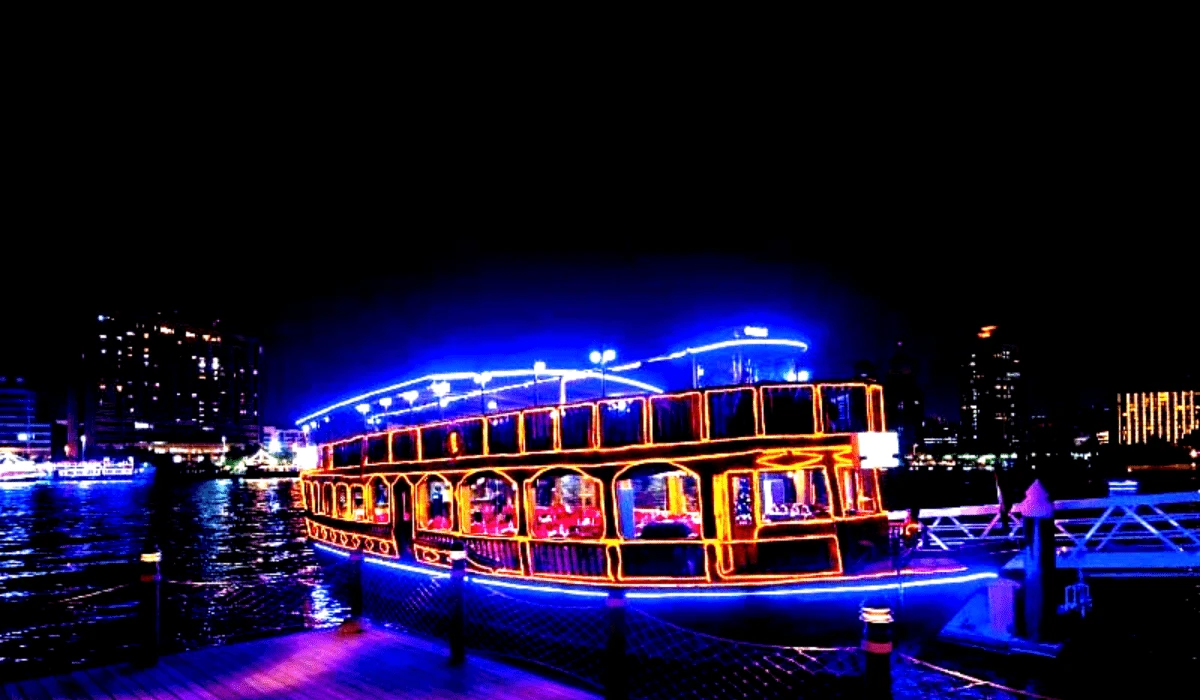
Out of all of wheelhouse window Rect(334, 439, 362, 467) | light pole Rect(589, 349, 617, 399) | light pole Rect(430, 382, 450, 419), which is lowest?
wheelhouse window Rect(334, 439, 362, 467)

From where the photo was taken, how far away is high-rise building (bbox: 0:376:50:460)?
194 meters

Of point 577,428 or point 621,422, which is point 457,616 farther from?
point 577,428

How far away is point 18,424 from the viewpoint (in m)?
196

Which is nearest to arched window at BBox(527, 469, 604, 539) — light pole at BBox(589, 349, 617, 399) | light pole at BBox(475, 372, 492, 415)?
light pole at BBox(589, 349, 617, 399)

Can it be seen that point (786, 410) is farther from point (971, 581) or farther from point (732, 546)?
point (971, 581)

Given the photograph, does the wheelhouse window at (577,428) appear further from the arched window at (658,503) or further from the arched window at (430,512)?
the arched window at (430,512)

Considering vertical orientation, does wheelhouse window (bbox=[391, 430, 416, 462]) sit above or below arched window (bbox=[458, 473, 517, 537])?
above

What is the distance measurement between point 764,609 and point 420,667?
5.36m

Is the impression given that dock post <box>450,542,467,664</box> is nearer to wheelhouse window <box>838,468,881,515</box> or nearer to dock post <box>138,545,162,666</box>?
dock post <box>138,545,162,666</box>

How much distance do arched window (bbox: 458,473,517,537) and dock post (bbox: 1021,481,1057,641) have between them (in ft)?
27.1

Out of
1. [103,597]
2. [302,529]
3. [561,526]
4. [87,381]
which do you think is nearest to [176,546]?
[302,529]

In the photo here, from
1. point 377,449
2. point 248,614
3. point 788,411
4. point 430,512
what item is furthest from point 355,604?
point 248,614

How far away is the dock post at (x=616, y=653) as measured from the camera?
8.20 m

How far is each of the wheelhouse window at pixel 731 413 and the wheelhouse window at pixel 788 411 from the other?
0.20 m
